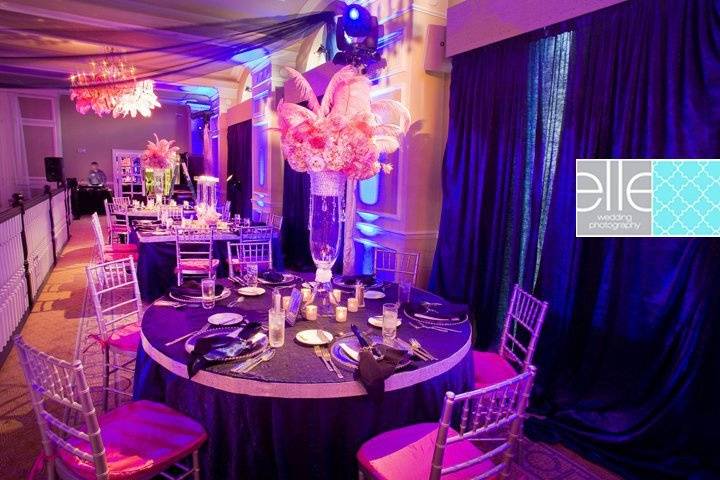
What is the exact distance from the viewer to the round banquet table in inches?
62.5

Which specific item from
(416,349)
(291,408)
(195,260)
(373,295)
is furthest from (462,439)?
(195,260)

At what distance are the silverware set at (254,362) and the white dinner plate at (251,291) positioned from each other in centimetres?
78

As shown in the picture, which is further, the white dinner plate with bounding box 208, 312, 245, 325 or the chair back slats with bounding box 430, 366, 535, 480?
the white dinner plate with bounding box 208, 312, 245, 325

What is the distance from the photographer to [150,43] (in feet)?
20.8

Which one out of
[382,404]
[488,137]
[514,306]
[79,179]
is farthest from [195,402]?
[79,179]

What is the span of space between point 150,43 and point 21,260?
3.74 meters

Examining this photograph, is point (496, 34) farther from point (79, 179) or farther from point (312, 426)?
point (79, 179)

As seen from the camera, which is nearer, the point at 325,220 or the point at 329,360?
the point at 329,360

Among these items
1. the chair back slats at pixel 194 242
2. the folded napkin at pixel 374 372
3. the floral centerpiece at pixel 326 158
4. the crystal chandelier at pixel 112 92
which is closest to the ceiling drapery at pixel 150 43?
the crystal chandelier at pixel 112 92

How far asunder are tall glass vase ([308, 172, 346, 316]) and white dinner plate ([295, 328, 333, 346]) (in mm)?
364

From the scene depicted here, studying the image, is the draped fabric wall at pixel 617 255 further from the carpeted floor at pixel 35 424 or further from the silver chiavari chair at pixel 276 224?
the silver chiavari chair at pixel 276 224

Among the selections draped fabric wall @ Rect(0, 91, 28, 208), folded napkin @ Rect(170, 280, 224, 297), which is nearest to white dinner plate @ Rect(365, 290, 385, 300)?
folded napkin @ Rect(170, 280, 224, 297)

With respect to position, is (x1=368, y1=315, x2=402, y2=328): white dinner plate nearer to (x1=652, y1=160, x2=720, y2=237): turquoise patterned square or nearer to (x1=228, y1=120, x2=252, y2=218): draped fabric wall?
(x1=652, y1=160, x2=720, y2=237): turquoise patterned square

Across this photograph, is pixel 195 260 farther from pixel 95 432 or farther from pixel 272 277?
pixel 95 432
